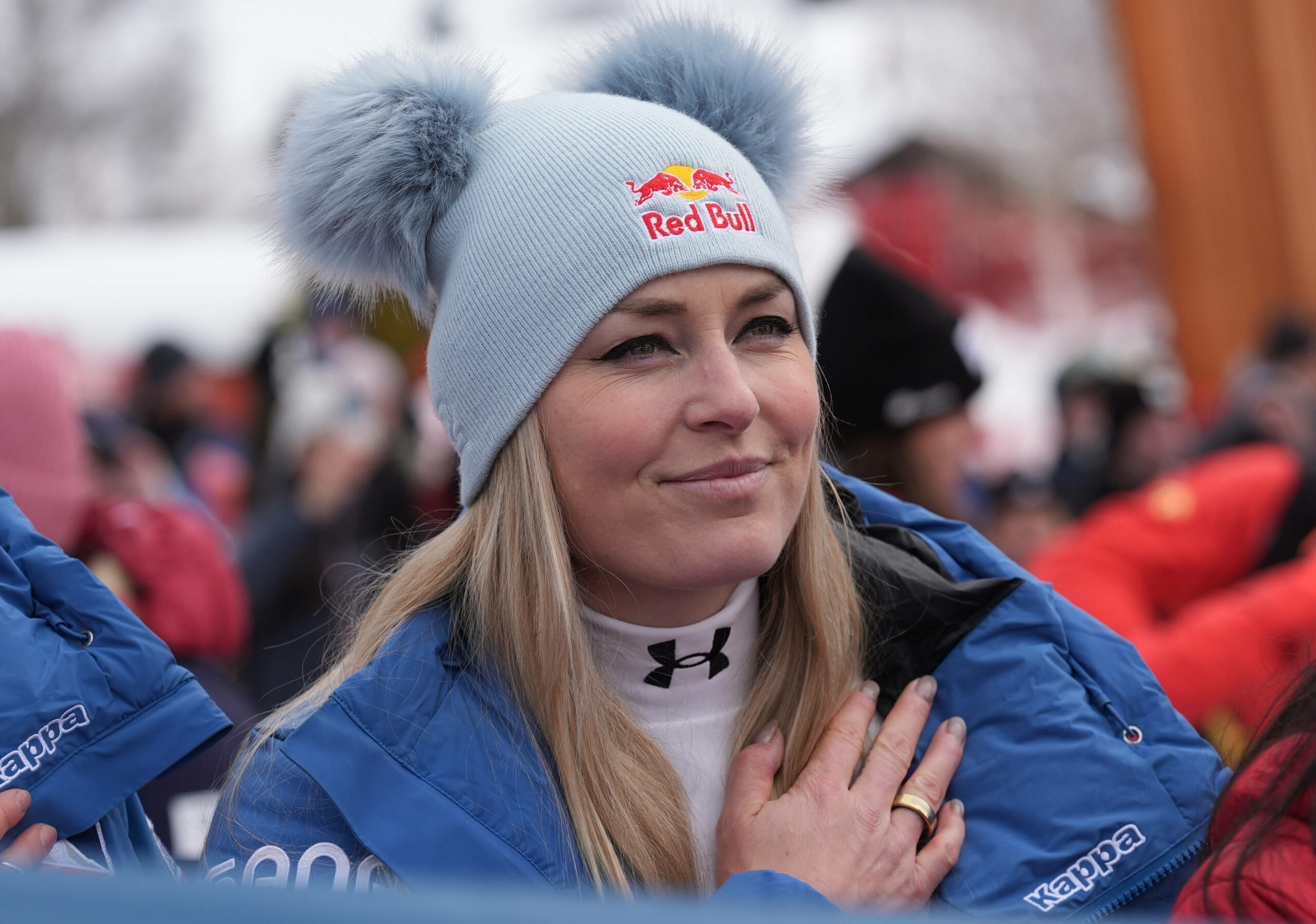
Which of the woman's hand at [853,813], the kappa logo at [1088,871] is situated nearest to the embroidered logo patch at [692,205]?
the woman's hand at [853,813]

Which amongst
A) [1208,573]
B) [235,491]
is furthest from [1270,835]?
[235,491]

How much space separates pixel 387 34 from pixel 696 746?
1212 millimetres

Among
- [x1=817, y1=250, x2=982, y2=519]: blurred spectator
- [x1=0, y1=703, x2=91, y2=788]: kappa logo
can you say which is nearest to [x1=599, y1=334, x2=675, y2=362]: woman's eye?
[x1=0, y1=703, x2=91, y2=788]: kappa logo

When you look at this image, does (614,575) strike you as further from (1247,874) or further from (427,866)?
(1247,874)

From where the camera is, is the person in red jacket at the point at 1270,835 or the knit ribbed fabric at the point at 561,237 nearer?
the person in red jacket at the point at 1270,835

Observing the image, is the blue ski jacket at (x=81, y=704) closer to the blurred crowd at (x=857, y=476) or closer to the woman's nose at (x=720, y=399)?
the blurred crowd at (x=857, y=476)

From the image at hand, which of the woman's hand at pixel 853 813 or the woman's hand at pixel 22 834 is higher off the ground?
the woman's hand at pixel 22 834

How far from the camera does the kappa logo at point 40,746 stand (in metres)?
1.51

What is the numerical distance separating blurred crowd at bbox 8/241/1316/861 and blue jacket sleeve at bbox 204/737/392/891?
400 mm

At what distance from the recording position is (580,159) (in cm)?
173

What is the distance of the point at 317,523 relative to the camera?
416 cm

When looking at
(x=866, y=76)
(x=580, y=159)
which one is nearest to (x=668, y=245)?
(x=580, y=159)

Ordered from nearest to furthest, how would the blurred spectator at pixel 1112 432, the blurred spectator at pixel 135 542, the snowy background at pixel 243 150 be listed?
the blurred spectator at pixel 135 542 < the blurred spectator at pixel 1112 432 < the snowy background at pixel 243 150

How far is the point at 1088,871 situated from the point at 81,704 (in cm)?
128
